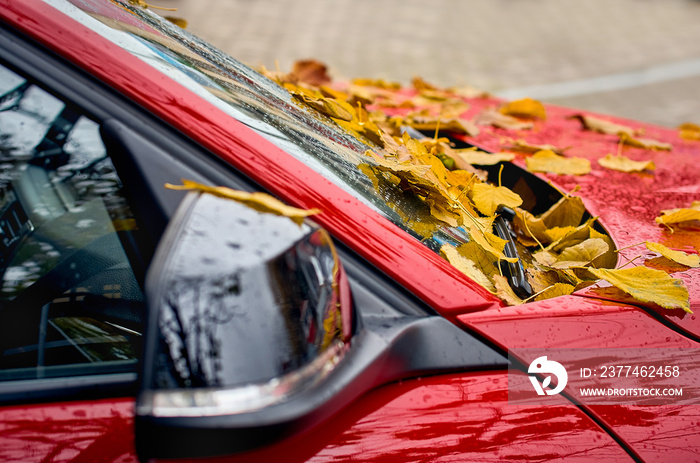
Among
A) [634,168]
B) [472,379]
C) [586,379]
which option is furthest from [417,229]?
[634,168]

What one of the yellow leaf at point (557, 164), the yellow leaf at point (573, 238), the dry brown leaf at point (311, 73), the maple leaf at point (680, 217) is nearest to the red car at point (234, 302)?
the yellow leaf at point (573, 238)

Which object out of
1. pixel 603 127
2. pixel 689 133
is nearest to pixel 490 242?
pixel 603 127

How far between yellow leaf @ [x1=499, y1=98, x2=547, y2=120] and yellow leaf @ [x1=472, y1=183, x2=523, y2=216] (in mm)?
1086

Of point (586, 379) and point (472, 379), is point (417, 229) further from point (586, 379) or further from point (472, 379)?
point (586, 379)

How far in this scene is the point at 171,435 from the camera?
715 millimetres

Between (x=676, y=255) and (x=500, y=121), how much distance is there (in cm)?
110

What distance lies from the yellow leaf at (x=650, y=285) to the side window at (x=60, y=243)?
92 centimetres

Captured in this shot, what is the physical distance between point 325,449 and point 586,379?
1.56 feet

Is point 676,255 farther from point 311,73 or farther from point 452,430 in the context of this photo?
point 311,73

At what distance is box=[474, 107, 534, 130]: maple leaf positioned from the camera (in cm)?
220

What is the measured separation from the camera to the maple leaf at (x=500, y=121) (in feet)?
7.22

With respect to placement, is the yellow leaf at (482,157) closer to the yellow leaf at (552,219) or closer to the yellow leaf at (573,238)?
the yellow leaf at (552,219)

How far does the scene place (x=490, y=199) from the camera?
4.51ft

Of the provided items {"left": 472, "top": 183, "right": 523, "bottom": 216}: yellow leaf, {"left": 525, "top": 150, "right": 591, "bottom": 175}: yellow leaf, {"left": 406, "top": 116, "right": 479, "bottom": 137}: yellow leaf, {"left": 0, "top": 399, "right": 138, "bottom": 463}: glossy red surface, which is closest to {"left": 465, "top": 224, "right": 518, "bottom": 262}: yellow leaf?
{"left": 472, "top": 183, "right": 523, "bottom": 216}: yellow leaf
